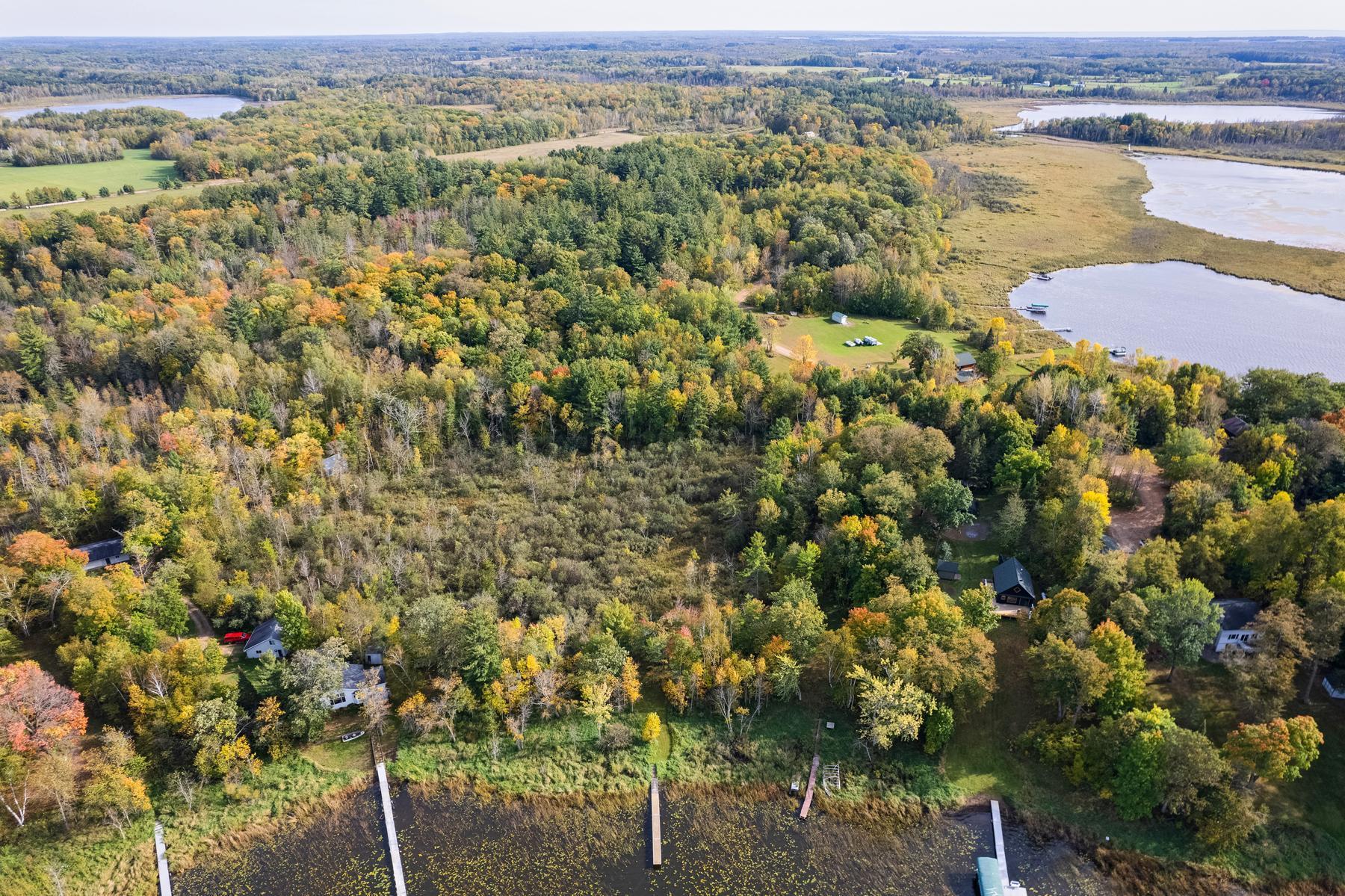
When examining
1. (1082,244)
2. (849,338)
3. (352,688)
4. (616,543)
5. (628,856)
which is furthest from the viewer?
(1082,244)

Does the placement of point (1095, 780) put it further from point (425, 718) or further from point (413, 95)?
point (413, 95)

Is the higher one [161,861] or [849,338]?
[849,338]

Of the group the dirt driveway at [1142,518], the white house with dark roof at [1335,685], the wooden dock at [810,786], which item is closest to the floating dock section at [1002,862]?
the wooden dock at [810,786]

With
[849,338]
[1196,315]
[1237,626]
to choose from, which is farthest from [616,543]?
[1196,315]

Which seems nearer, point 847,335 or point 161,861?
point 161,861

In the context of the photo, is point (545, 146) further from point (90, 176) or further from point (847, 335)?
point (847, 335)

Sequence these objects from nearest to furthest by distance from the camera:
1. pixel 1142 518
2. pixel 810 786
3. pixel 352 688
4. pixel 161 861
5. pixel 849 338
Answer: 1. pixel 161 861
2. pixel 810 786
3. pixel 352 688
4. pixel 1142 518
5. pixel 849 338
